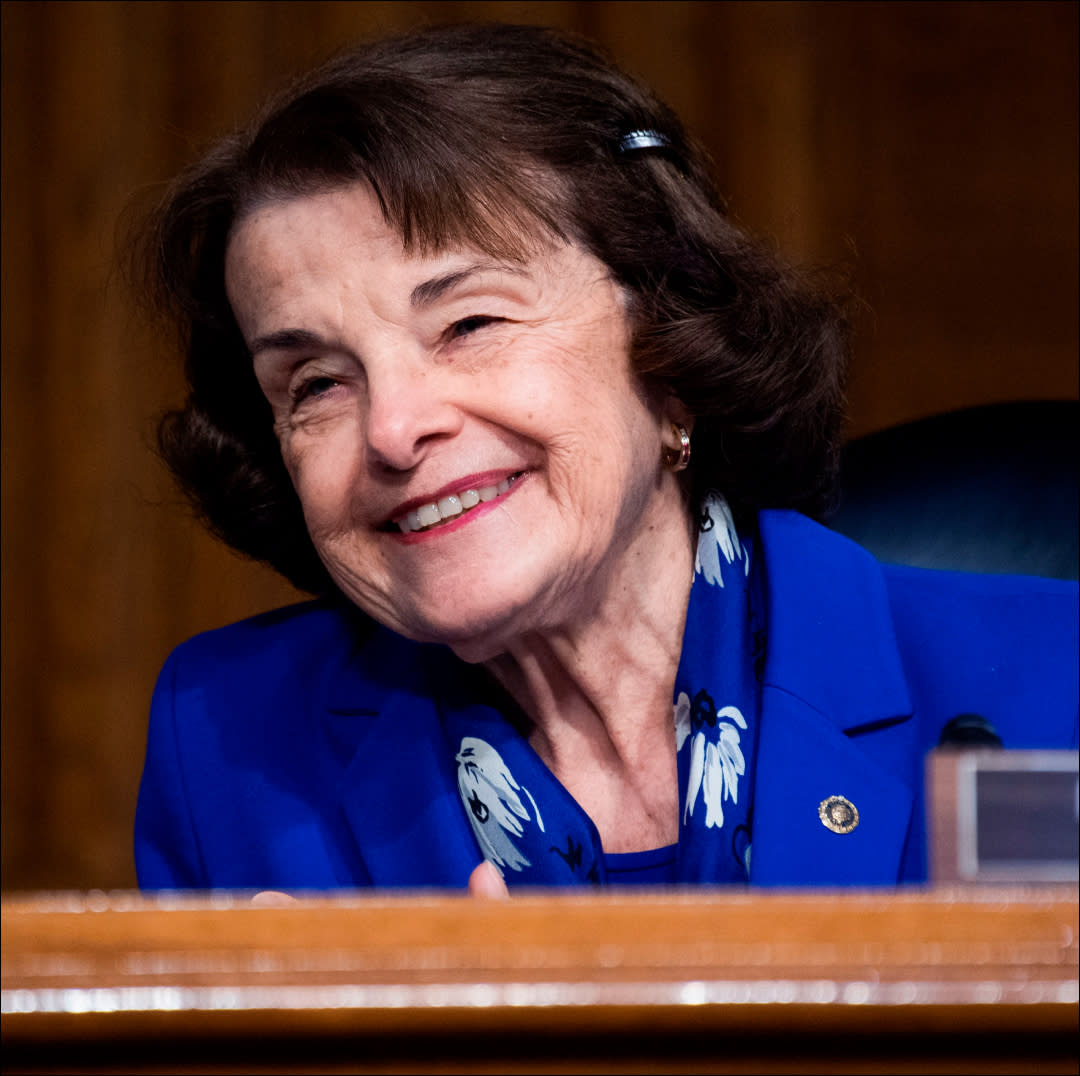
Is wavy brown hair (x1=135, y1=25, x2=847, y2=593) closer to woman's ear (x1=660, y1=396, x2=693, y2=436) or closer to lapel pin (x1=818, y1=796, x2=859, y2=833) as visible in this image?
woman's ear (x1=660, y1=396, x2=693, y2=436)

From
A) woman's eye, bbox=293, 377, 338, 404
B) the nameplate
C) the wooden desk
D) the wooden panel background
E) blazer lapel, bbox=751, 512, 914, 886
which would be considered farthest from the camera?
the wooden panel background

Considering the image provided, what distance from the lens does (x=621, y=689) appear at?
4.68ft

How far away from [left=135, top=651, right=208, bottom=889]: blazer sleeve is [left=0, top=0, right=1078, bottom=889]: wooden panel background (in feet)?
3.93

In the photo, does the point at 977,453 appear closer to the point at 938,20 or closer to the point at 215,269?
the point at 215,269

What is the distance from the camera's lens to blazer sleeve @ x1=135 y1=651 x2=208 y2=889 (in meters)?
1.52

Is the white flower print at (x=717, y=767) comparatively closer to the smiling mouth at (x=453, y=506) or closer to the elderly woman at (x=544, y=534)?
the elderly woman at (x=544, y=534)

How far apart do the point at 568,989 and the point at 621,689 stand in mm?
952

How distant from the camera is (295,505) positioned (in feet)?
5.42

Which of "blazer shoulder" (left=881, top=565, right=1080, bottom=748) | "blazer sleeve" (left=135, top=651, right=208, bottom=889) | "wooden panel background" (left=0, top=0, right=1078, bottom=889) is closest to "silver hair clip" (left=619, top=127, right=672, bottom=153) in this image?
"blazer shoulder" (left=881, top=565, right=1080, bottom=748)

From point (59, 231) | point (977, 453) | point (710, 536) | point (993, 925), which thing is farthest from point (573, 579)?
point (59, 231)

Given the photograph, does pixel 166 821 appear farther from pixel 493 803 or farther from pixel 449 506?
pixel 449 506

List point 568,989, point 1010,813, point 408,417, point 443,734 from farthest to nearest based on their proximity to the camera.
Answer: point 443,734 < point 408,417 < point 1010,813 < point 568,989

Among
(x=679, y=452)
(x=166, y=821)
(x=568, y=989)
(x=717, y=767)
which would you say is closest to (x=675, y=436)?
(x=679, y=452)

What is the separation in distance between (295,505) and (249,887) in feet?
1.44
